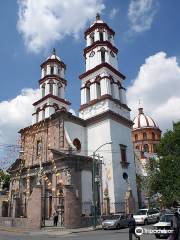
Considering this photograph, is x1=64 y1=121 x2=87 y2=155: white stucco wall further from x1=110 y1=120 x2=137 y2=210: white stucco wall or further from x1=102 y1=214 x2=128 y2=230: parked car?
x1=102 y1=214 x2=128 y2=230: parked car

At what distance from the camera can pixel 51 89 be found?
158 feet

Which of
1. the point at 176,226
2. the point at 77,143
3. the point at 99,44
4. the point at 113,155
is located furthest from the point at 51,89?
the point at 176,226

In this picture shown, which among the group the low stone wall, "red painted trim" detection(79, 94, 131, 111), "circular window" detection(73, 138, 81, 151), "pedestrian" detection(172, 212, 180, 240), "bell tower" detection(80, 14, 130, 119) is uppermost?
"bell tower" detection(80, 14, 130, 119)

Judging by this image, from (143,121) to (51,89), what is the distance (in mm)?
32332

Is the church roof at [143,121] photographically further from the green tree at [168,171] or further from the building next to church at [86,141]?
the green tree at [168,171]

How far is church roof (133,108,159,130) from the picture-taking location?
71875 mm

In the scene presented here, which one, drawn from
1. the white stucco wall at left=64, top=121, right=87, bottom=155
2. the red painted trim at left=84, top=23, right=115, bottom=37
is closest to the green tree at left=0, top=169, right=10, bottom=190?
the white stucco wall at left=64, top=121, right=87, bottom=155

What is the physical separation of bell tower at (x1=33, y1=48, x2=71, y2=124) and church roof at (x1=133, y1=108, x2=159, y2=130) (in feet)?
90.8

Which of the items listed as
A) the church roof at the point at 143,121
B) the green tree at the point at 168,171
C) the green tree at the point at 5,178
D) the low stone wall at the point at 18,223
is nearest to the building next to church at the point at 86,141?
the low stone wall at the point at 18,223

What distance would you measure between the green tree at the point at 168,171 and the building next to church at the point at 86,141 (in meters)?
3.30

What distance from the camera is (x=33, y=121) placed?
47094 millimetres

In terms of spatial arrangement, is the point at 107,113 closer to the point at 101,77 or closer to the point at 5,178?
the point at 101,77

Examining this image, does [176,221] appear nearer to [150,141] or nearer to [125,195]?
[125,195]

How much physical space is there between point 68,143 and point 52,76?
16.2 metres
